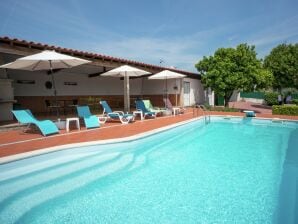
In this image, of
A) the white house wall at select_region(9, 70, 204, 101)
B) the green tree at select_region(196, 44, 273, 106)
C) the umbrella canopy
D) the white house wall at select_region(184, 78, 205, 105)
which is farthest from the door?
the umbrella canopy

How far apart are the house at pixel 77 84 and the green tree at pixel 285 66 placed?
8746 mm

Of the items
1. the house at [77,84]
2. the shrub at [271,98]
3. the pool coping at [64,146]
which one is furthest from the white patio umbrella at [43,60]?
the shrub at [271,98]

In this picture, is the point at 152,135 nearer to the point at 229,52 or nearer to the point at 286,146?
the point at 286,146

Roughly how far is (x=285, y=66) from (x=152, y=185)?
25.7 m

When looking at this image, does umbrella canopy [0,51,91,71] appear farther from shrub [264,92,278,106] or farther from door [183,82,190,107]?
shrub [264,92,278,106]

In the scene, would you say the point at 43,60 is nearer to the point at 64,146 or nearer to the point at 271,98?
the point at 64,146

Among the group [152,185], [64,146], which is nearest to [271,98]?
[152,185]

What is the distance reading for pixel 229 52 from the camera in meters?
18.9

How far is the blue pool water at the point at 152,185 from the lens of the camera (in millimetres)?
3941

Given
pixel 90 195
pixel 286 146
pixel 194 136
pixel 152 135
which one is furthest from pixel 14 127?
pixel 286 146

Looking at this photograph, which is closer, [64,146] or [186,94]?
[64,146]

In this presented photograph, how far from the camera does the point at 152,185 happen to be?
513 centimetres

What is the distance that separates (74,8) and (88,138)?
1011 cm

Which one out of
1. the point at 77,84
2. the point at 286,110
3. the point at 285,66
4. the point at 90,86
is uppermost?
the point at 285,66
